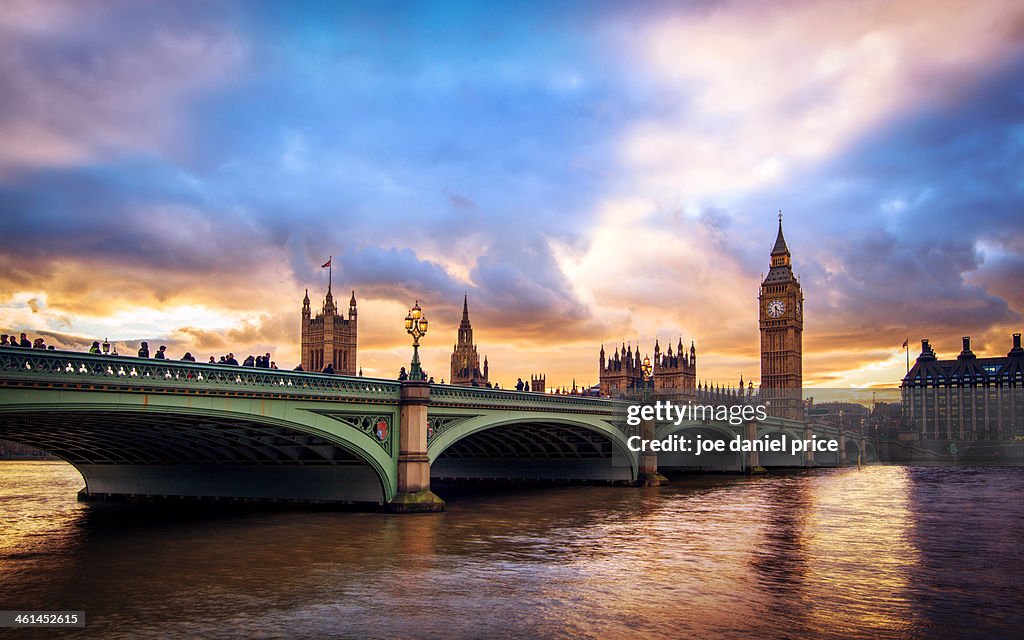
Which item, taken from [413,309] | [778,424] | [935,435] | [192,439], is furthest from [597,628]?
[935,435]

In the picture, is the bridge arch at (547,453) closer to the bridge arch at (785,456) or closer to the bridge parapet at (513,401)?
the bridge parapet at (513,401)

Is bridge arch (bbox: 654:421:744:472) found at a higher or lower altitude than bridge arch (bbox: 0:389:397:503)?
lower

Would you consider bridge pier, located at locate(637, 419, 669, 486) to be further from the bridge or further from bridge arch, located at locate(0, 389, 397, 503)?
bridge arch, located at locate(0, 389, 397, 503)

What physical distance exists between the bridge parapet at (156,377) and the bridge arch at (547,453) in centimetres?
2039

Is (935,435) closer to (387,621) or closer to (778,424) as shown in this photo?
(778,424)

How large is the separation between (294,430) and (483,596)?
15.6 m

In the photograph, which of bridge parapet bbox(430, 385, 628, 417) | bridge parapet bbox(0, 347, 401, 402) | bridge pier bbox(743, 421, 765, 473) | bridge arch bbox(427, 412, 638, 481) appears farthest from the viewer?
bridge pier bbox(743, 421, 765, 473)

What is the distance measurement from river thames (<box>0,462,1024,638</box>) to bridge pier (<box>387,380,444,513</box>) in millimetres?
1135

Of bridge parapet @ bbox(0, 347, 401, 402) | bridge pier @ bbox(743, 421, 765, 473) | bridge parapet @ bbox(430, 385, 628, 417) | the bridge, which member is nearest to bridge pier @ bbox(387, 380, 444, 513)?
the bridge

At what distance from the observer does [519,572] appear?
2738 cm

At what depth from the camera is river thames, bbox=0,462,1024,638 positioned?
67.6 ft

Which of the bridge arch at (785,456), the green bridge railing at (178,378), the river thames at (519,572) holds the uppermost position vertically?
the green bridge railing at (178,378)

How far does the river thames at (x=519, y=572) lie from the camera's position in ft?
67.6
